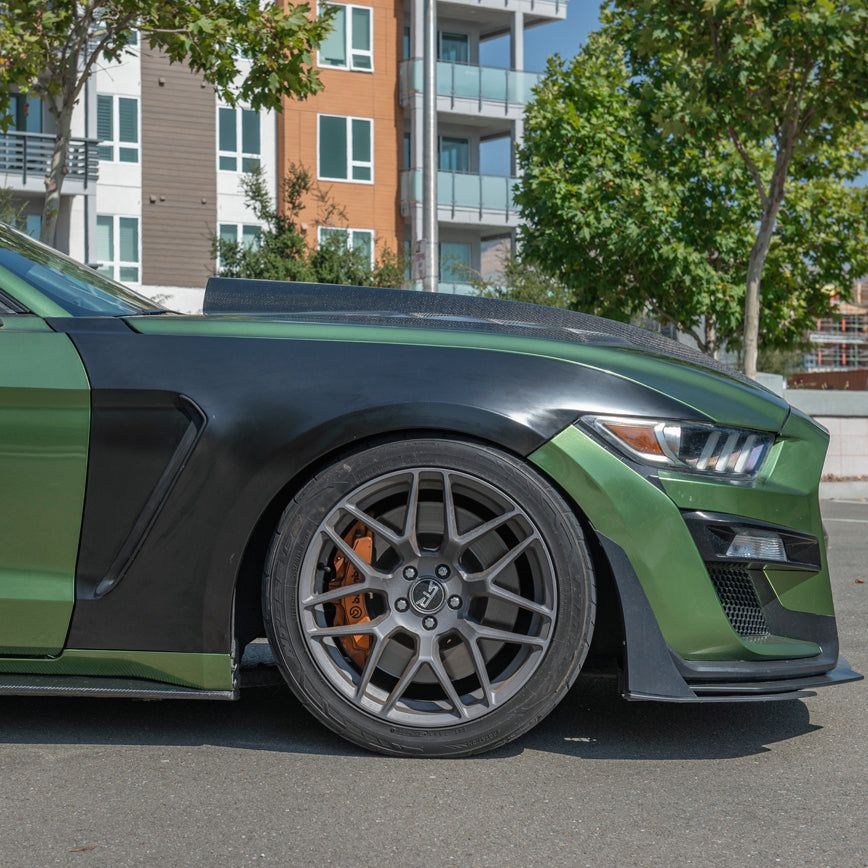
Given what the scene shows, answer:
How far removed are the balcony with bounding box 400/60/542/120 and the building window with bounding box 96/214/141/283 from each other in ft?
28.5

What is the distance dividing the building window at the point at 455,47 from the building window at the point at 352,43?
3.05m

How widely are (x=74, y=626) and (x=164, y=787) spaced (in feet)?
1.56

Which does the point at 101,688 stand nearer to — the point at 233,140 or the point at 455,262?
the point at 233,140

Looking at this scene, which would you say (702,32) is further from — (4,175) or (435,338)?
(4,175)

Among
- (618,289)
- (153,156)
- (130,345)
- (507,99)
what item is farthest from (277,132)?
(130,345)

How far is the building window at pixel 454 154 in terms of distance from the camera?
130 feet

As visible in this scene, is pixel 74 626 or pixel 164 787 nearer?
pixel 164 787

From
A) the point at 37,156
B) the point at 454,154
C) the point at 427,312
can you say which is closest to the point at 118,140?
the point at 37,156

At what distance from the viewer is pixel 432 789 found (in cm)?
301

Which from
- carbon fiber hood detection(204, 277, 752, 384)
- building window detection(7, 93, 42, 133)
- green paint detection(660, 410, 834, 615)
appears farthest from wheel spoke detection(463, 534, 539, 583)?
building window detection(7, 93, 42, 133)

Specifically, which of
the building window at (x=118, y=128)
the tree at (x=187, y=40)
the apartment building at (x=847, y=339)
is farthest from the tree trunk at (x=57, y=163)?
the apartment building at (x=847, y=339)

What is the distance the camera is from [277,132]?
3600cm

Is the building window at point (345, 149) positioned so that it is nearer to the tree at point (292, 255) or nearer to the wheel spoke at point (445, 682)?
the tree at point (292, 255)

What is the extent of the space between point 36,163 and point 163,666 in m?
30.3
